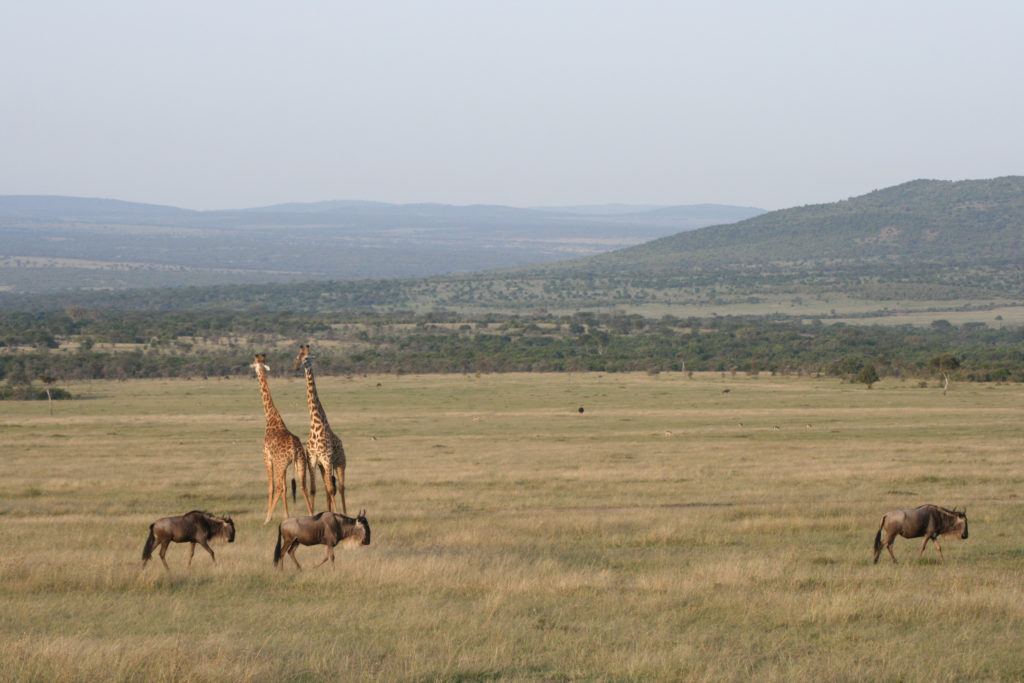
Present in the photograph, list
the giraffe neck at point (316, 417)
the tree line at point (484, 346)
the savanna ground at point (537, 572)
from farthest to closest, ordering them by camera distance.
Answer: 1. the tree line at point (484, 346)
2. the giraffe neck at point (316, 417)
3. the savanna ground at point (537, 572)

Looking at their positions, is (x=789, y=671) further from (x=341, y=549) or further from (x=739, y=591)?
(x=341, y=549)

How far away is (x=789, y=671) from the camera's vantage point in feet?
25.1

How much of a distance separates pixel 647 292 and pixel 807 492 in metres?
141

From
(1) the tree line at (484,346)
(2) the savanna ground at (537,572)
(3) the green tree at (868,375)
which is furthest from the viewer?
(1) the tree line at (484,346)

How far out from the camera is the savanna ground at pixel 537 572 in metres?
7.95

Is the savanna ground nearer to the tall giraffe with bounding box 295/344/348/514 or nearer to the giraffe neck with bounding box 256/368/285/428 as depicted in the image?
the tall giraffe with bounding box 295/344/348/514

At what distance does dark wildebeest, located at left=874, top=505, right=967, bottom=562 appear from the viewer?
1218 cm

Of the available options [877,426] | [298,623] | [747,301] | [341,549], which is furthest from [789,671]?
[747,301]

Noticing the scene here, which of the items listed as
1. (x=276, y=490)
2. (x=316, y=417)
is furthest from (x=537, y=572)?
(x=276, y=490)

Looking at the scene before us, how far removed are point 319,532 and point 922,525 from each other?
669 centimetres

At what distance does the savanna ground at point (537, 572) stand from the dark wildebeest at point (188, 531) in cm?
25

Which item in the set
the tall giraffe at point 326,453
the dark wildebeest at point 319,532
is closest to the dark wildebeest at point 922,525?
the dark wildebeest at point 319,532

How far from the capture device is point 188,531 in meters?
11.6

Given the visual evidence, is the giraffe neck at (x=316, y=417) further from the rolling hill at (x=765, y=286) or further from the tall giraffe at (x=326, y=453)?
the rolling hill at (x=765, y=286)
